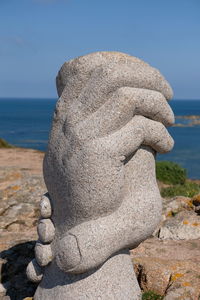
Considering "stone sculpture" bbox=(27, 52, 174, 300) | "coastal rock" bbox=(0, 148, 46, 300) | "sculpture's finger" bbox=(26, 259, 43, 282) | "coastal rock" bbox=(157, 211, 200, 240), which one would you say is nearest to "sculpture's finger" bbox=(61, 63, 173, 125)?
"stone sculpture" bbox=(27, 52, 174, 300)

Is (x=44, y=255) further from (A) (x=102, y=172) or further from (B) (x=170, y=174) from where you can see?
(B) (x=170, y=174)

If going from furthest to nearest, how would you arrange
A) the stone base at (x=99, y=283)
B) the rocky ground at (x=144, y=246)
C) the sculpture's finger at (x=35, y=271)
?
1. the rocky ground at (x=144, y=246)
2. the sculpture's finger at (x=35, y=271)
3. the stone base at (x=99, y=283)

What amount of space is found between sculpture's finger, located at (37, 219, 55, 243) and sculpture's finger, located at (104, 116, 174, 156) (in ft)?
3.86

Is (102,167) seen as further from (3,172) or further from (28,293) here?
(3,172)

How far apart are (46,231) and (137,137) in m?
1.41

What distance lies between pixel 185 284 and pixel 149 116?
2.12 metres

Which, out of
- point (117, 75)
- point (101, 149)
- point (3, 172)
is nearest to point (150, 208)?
point (101, 149)

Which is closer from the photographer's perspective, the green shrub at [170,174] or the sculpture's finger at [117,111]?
the sculpture's finger at [117,111]

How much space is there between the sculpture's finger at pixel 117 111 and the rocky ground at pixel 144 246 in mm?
2142

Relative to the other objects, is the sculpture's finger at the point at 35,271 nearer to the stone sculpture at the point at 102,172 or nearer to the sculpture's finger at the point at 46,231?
the stone sculpture at the point at 102,172

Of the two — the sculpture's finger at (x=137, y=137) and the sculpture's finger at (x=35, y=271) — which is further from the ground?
the sculpture's finger at (x=137, y=137)

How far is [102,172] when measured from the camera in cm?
365

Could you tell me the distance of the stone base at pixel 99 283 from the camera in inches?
154

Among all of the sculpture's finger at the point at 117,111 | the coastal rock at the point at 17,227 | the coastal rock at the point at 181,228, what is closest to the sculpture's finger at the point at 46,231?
the sculpture's finger at the point at 117,111
